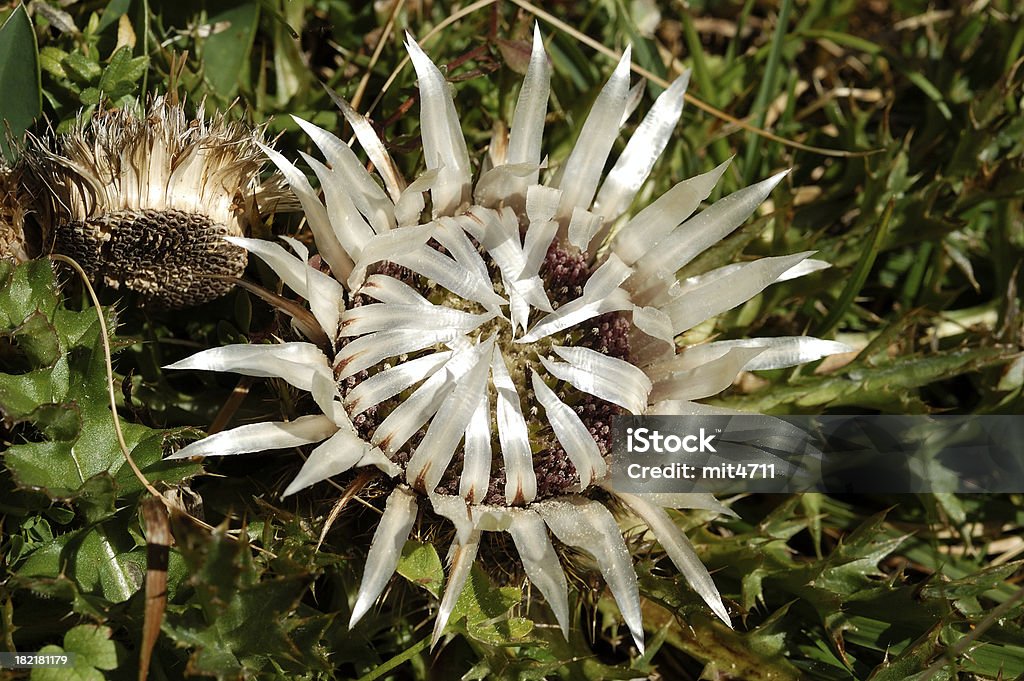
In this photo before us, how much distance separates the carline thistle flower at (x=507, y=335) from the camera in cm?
142

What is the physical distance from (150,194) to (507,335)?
0.62 m

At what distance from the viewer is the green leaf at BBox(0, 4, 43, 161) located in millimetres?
1634

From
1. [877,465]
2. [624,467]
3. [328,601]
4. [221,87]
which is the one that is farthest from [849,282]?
[221,87]

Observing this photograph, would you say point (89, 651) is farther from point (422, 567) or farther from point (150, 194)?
point (150, 194)

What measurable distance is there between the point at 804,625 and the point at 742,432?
1.61 ft

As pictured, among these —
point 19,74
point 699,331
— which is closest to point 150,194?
point 19,74

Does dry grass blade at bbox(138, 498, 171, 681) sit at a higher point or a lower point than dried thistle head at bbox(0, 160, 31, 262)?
lower

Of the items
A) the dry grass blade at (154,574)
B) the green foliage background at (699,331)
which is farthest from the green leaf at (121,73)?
the dry grass blade at (154,574)

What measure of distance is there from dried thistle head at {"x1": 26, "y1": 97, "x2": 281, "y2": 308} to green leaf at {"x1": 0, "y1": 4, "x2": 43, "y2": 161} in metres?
0.13

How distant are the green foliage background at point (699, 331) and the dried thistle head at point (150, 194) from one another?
95 mm

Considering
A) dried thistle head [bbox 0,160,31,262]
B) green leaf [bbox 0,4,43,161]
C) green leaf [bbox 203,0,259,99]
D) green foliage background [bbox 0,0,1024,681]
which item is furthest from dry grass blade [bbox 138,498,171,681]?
green leaf [bbox 203,0,259,99]

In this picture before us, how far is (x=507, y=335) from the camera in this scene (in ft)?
5.29

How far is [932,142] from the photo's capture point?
234 cm

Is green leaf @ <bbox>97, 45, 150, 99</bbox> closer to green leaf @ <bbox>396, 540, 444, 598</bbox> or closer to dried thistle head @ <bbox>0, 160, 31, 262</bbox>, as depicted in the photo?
dried thistle head @ <bbox>0, 160, 31, 262</bbox>
